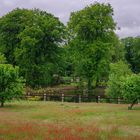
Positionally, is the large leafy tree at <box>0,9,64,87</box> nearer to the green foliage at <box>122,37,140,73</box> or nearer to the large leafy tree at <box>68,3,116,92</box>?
the large leafy tree at <box>68,3,116,92</box>

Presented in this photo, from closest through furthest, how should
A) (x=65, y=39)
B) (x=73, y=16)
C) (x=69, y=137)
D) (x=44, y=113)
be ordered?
(x=69, y=137)
(x=44, y=113)
(x=73, y=16)
(x=65, y=39)

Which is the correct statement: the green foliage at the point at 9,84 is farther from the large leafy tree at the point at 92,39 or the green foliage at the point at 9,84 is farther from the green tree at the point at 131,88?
the large leafy tree at the point at 92,39

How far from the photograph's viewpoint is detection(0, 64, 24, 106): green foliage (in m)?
46.4

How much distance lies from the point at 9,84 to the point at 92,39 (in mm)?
27982

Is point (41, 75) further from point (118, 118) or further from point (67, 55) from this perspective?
point (118, 118)

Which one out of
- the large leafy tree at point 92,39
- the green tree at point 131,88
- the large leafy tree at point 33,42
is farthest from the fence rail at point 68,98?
the green tree at point 131,88

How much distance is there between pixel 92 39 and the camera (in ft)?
237

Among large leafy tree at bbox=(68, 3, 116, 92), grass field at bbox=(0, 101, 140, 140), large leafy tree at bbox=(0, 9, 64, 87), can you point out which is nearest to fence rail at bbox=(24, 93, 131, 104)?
large leafy tree at bbox=(68, 3, 116, 92)

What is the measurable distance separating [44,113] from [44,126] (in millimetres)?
10473

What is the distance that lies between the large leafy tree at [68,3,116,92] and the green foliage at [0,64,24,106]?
75.7ft

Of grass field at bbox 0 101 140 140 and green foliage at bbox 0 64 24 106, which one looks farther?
green foliage at bbox 0 64 24 106

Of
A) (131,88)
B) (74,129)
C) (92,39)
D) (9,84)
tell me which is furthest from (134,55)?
(74,129)

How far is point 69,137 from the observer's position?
2300 cm

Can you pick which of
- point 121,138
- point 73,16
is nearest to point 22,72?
point 73,16
